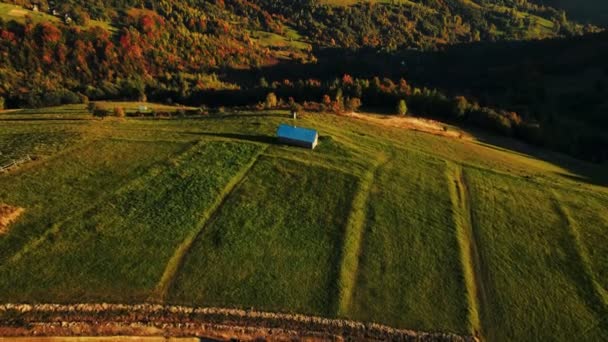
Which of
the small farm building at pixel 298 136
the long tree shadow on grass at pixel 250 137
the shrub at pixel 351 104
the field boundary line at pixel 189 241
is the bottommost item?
the field boundary line at pixel 189 241

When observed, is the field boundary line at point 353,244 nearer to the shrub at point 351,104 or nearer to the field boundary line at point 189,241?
the field boundary line at point 189,241

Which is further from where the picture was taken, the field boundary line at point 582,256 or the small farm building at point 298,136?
the small farm building at point 298,136

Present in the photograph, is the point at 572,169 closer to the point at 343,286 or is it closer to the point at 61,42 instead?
the point at 343,286

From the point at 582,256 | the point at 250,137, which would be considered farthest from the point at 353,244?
the point at 250,137

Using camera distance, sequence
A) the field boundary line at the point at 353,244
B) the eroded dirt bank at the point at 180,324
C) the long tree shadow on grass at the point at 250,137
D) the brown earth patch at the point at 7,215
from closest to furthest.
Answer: the eroded dirt bank at the point at 180,324
the field boundary line at the point at 353,244
the brown earth patch at the point at 7,215
the long tree shadow on grass at the point at 250,137

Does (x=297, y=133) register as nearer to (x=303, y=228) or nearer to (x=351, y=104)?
(x=303, y=228)

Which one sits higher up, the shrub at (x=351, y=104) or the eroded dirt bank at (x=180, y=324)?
the shrub at (x=351, y=104)

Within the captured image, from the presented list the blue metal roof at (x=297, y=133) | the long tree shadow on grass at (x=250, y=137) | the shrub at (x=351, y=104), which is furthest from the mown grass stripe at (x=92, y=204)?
the shrub at (x=351, y=104)

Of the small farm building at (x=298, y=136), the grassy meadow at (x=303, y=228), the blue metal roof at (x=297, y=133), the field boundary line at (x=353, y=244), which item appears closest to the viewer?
the grassy meadow at (x=303, y=228)
